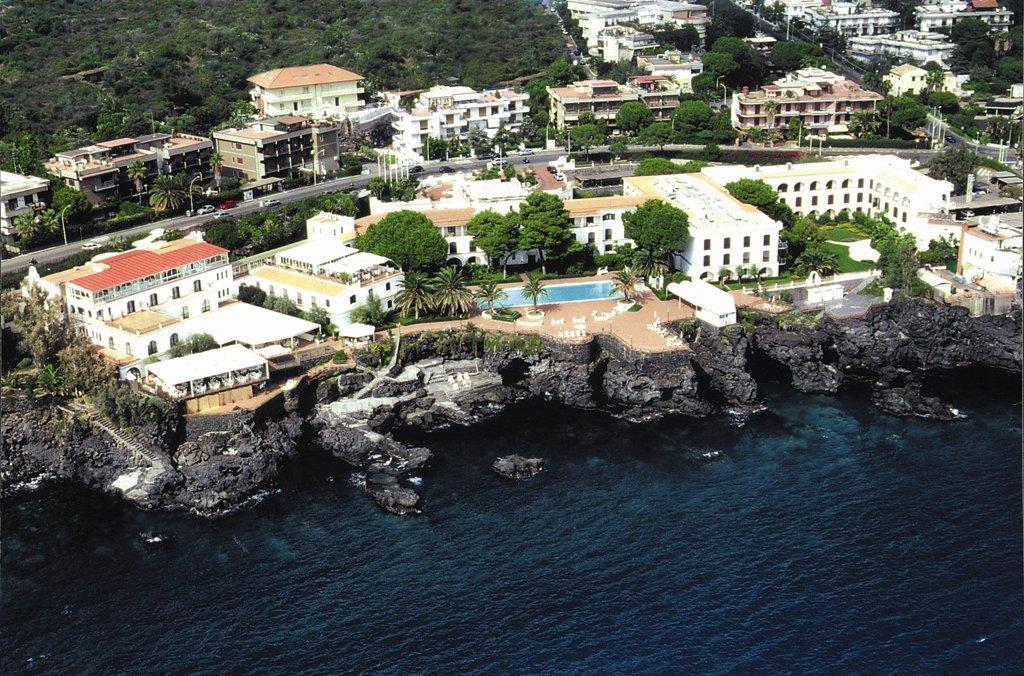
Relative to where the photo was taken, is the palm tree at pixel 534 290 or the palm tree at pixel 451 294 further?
the palm tree at pixel 534 290

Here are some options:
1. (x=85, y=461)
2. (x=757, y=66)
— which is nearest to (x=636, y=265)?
(x=85, y=461)

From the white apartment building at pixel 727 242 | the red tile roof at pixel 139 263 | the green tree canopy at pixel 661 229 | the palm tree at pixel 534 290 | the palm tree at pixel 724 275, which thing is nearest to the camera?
the red tile roof at pixel 139 263

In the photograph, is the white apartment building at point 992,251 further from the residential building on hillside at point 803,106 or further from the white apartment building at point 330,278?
the residential building on hillside at point 803,106

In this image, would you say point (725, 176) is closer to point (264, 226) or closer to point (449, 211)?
point (449, 211)

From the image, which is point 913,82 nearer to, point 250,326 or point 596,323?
point 596,323

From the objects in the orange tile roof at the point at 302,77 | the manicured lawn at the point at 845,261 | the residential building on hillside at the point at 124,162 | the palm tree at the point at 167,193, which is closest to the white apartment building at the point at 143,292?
the palm tree at the point at 167,193

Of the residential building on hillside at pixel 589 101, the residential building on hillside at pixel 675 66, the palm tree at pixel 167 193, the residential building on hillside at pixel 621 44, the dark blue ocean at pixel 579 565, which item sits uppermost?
the residential building on hillside at pixel 621 44

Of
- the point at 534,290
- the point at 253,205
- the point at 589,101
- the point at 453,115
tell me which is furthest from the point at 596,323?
the point at 589,101
